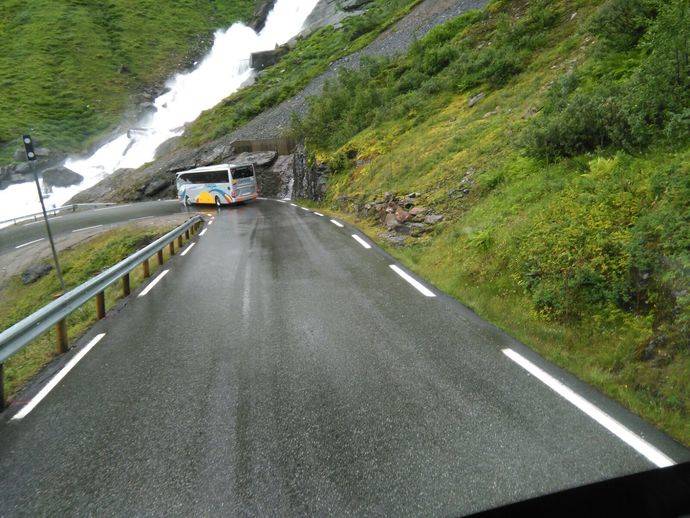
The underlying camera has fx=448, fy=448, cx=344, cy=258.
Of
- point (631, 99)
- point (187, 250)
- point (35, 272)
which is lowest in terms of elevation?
point (35, 272)

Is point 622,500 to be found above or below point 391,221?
below

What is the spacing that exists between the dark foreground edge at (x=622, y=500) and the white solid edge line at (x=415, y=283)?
15.6 ft

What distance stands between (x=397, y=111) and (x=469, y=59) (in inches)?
169

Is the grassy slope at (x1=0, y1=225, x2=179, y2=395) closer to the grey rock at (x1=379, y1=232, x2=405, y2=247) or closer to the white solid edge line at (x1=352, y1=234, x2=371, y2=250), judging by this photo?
the white solid edge line at (x1=352, y1=234, x2=371, y2=250)

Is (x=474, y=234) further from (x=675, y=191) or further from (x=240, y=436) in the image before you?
(x=240, y=436)

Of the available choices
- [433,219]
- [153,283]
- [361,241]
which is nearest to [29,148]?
[153,283]

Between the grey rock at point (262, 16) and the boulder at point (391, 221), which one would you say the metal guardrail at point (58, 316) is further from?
the grey rock at point (262, 16)

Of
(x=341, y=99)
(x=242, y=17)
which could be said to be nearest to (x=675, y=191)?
(x=341, y=99)

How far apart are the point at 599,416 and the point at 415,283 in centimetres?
465

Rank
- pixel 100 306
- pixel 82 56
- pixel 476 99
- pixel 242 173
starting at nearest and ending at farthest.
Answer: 1. pixel 100 306
2. pixel 476 99
3. pixel 242 173
4. pixel 82 56

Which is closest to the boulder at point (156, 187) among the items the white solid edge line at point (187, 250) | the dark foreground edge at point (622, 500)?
the white solid edge line at point (187, 250)

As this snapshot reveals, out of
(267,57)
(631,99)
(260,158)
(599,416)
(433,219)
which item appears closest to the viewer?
(599,416)

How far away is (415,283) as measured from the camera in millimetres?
8227

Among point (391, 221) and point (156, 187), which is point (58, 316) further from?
point (156, 187)
